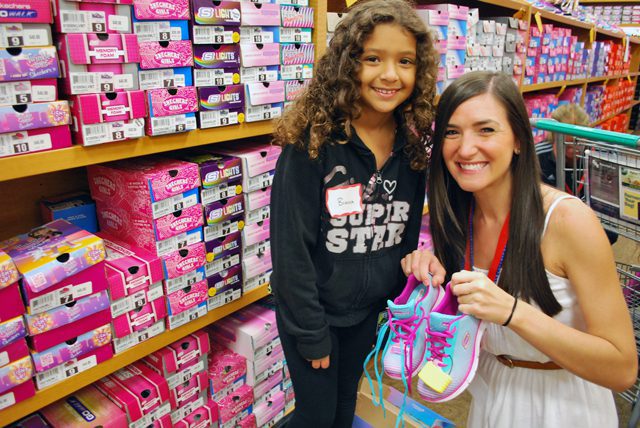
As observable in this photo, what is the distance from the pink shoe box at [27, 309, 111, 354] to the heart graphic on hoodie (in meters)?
0.75

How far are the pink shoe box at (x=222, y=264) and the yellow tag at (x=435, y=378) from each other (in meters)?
0.71

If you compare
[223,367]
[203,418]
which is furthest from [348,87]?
[203,418]

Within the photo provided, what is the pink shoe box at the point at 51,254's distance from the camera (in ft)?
3.30

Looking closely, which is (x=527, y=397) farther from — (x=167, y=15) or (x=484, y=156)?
(x=167, y=15)

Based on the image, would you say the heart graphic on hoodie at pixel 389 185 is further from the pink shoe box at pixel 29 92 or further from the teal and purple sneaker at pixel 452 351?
the pink shoe box at pixel 29 92

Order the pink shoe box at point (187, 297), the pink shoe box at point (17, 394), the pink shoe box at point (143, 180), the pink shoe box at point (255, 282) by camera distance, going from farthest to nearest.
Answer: the pink shoe box at point (255, 282)
the pink shoe box at point (187, 297)
the pink shoe box at point (143, 180)
the pink shoe box at point (17, 394)

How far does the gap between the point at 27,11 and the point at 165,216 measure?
0.55m

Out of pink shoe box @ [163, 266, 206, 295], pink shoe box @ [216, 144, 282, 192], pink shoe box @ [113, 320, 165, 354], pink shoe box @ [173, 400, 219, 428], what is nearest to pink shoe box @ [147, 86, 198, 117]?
pink shoe box @ [216, 144, 282, 192]

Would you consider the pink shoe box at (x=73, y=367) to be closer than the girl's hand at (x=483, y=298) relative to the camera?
No

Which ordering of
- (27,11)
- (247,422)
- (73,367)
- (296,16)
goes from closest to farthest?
(27,11)
(73,367)
(296,16)
(247,422)

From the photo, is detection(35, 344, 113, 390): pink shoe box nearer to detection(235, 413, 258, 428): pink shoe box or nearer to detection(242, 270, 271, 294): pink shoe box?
detection(242, 270, 271, 294): pink shoe box

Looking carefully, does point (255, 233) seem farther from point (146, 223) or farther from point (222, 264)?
point (146, 223)

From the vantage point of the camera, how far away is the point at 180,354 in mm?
1391

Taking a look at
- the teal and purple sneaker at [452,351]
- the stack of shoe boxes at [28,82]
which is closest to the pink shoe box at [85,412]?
the stack of shoe boxes at [28,82]
